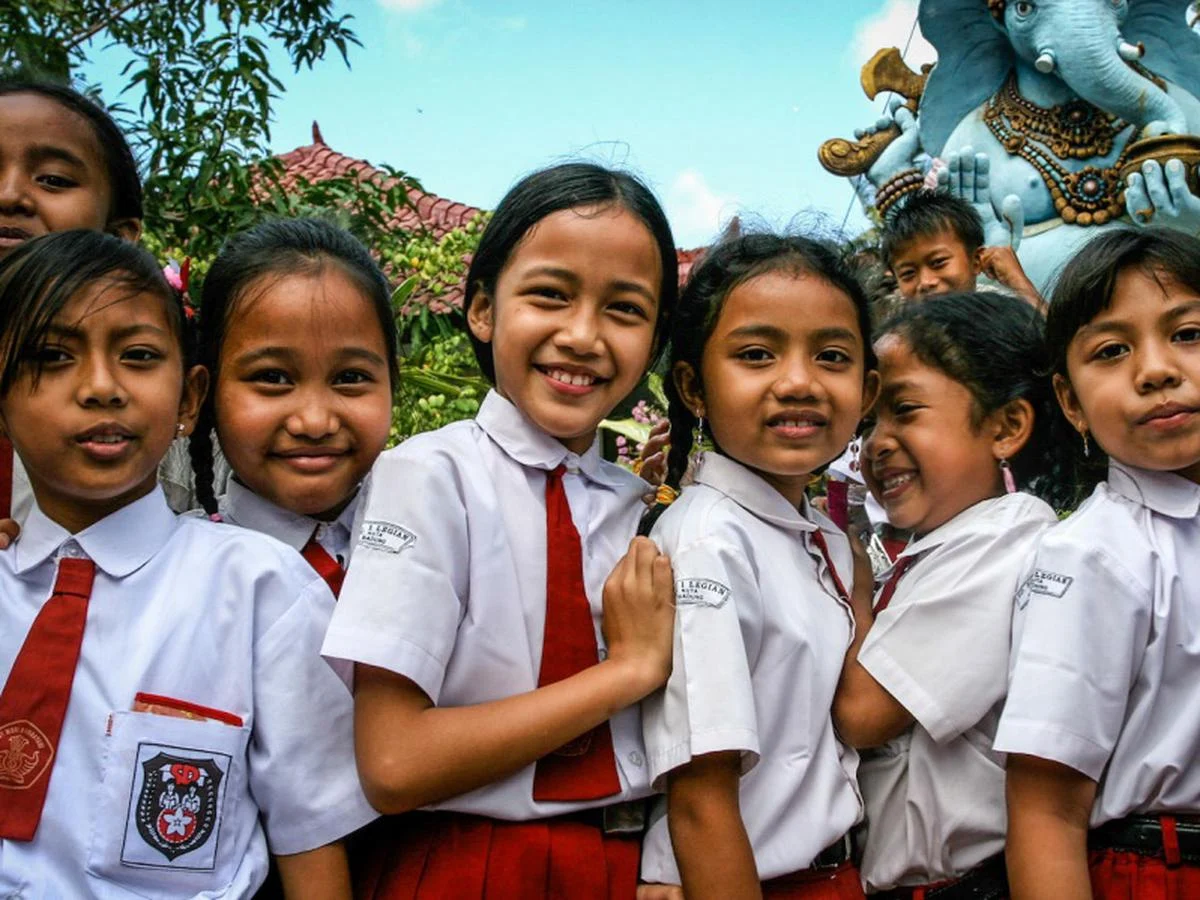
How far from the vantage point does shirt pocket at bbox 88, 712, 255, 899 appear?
1.40m

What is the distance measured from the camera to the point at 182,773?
1441 millimetres

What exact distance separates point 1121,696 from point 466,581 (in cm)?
91

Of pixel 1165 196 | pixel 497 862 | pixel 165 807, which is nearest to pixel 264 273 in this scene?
pixel 165 807

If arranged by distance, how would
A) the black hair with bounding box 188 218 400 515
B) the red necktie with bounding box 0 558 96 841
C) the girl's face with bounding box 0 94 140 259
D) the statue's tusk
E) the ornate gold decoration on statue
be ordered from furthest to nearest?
the ornate gold decoration on statue → the statue's tusk → the girl's face with bounding box 0 94 140 259 → the black hair with bounding box 188 218 400 515 → the red necktie with bounding box 0 558 96 841

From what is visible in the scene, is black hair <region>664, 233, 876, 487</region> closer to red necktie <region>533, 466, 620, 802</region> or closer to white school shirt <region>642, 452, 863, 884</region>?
white school shirt <region>642, 452, 863, 884</region>

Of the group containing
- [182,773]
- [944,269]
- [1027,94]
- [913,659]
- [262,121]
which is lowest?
[182,773]

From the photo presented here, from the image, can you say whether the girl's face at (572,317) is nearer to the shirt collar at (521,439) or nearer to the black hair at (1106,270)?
the shirt collar at (521,439)

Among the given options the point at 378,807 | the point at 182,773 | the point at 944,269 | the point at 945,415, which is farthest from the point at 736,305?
the point at 944,269

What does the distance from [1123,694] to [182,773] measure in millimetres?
1242

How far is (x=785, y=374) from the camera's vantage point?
5.81 feet

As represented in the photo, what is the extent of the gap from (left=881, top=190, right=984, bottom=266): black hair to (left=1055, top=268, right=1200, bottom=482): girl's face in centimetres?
200

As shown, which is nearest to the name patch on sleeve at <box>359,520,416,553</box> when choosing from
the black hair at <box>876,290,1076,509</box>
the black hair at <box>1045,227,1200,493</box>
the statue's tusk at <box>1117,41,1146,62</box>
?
the black hair at <box>876,290,1076,509</box>

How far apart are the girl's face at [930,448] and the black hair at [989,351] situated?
0.06 ft

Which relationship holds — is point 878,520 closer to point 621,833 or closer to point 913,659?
point 913,659
